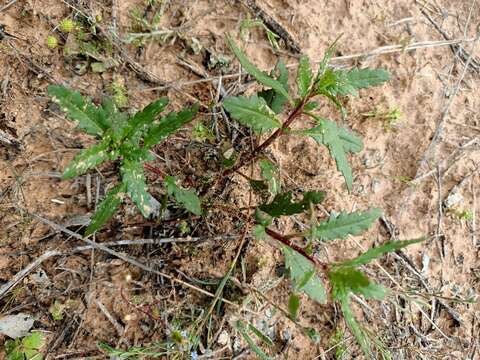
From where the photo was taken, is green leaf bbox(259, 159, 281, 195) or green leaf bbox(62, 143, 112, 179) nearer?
green leaf bbox(62, 143, 112, 179)

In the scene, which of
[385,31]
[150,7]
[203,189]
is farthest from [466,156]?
[150,7]

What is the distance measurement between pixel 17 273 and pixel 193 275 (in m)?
0.88

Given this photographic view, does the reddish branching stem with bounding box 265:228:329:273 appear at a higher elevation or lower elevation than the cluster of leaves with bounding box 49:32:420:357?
lower

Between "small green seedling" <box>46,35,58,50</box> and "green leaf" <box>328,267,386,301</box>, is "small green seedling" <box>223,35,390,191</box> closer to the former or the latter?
"green leaf" <box>328,267,386,301</box>

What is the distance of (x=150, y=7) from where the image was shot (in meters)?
2.83

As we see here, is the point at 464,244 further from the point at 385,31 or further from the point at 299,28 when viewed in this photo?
the point at 299,28

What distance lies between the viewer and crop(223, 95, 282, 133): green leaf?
213cm

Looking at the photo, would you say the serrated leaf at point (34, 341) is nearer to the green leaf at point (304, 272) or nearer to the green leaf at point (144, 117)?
the green leaf at point (144, 117)

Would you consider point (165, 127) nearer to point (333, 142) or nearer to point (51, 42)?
point (333, 142)

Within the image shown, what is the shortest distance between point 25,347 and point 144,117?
1.27 metres

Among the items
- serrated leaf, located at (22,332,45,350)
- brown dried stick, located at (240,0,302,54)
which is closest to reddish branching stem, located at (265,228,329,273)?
serrated leaf, located at (22,332,45,350)

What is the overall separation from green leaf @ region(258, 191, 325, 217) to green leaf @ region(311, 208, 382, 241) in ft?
0.41

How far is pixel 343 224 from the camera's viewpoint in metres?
2.11

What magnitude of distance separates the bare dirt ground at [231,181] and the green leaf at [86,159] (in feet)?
1.85
